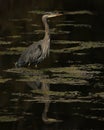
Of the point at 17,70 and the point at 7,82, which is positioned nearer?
the point at 7,82

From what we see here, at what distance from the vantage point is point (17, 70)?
1359 centimetres

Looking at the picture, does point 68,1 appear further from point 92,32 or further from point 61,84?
point 61,84

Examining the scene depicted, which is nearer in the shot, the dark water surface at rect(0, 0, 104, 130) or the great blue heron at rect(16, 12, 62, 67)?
the dark water surface at rect(0, 0, 104, 130)

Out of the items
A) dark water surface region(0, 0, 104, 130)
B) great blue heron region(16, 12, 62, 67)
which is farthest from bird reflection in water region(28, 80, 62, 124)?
great blue heron region(16, 12, 62, 67)

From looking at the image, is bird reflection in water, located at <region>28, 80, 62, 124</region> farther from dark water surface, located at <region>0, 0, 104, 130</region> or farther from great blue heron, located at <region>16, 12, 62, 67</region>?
great blue heron, located at <region>16, 12, 62, 67</region>

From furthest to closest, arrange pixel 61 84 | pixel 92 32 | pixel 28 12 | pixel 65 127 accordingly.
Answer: pixel 28 12
pixel 92 32
pixel 61 84
pixel 65 127

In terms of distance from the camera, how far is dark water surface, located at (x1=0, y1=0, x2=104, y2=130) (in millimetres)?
10039

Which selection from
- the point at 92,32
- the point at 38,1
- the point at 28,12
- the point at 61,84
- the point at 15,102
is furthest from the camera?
the point at 38,1

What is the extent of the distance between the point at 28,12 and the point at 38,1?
3.84 m

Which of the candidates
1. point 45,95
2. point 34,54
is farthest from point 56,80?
point 34,54

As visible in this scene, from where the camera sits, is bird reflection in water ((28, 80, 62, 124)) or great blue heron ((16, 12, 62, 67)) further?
great blue heron ((16, 12, 62, 67))

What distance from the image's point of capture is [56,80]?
1241 cm

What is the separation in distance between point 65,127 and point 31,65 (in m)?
4.94

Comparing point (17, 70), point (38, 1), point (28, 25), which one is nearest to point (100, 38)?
point (28, 25)
